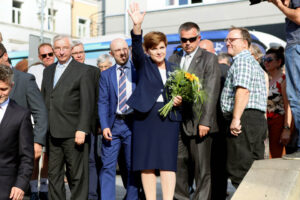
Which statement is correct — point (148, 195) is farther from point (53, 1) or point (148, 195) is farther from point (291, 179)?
point (53, 1)

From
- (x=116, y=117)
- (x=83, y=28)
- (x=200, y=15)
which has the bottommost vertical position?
(x=116, y=117)

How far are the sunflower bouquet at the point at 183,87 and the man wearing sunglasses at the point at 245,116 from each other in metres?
0.42

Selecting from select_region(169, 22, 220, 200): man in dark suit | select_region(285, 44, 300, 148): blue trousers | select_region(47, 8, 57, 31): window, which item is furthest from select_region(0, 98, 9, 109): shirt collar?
select_region(47, 8, 57, 31): window

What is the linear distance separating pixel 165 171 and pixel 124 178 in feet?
3.30

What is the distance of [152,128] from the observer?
5.41 metres

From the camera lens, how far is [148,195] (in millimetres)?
5406

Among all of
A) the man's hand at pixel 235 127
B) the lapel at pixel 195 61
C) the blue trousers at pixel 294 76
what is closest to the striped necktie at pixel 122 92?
the lapel at pixel 195 61

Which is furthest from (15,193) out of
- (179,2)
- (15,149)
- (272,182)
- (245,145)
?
(179,2)

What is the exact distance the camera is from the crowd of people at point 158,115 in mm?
5359

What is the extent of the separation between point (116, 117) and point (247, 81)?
1.66m

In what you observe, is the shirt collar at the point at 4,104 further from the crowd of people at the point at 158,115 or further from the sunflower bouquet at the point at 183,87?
the sunflower bouquet at the point at 183,87

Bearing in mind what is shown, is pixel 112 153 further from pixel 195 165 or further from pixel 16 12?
pixel 16 12

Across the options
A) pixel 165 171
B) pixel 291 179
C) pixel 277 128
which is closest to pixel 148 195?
pixel 165 171

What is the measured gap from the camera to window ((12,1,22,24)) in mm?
36031
